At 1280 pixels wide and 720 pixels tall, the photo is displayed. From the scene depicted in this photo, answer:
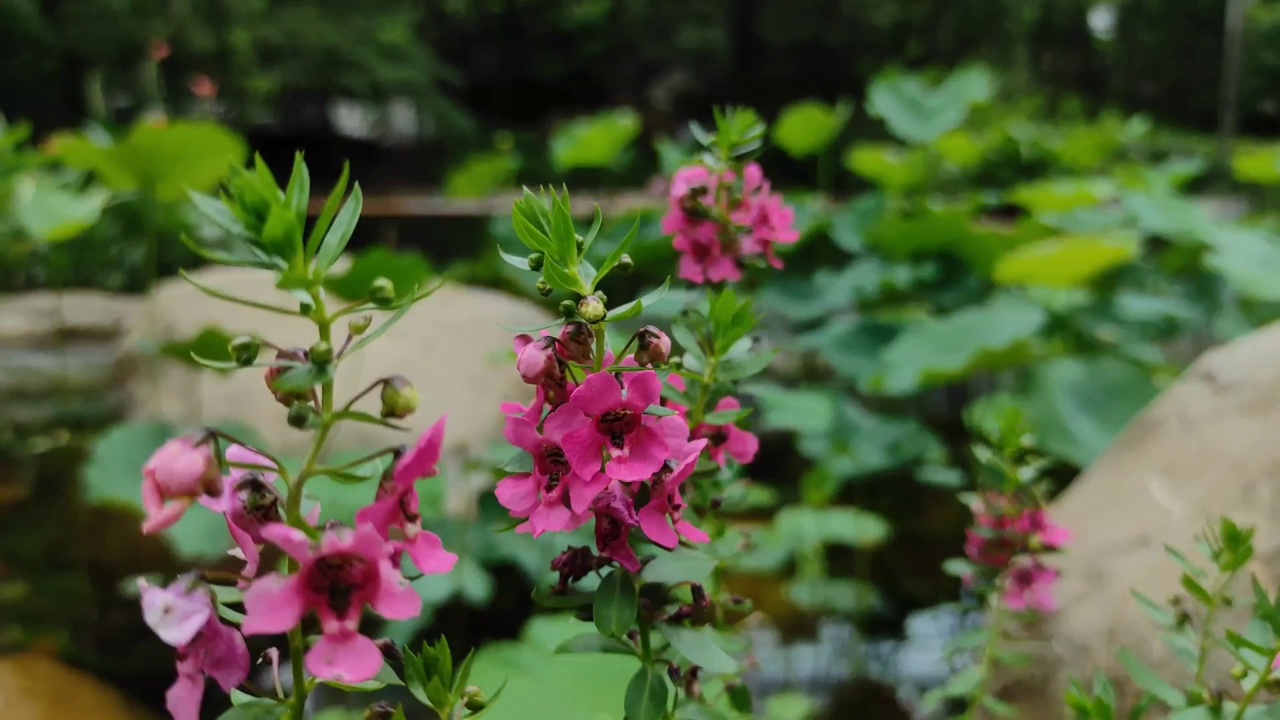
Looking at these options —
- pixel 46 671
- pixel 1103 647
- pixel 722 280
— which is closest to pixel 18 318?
pixel 46 671

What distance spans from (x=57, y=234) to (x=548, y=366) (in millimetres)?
1341

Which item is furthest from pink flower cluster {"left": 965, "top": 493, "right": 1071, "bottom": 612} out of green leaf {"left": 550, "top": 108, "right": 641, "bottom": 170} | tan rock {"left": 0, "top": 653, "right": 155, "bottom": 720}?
green leaf {"left": 550, "top": 108, "right": 641, "bottom": 170}

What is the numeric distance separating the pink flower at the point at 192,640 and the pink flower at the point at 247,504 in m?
0.02

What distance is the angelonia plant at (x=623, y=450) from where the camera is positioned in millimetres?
314

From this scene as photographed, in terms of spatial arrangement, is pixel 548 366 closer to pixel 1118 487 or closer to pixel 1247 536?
pixel 1247 536

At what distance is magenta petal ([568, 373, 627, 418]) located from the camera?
12.0 inches

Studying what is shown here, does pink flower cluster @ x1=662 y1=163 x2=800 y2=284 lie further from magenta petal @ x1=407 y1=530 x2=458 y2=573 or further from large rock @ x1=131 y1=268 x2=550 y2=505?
large rock @ x1=131 y1=268 x2=550 y2=505

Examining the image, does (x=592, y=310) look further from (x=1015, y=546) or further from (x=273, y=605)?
(x=1015, y=546)

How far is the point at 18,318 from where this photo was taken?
164 cm

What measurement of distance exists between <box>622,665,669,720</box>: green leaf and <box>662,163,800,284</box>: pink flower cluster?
0.22 meters

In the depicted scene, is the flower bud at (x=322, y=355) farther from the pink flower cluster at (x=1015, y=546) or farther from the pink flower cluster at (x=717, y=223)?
the pink flower cluster at (x=1015, y=546)

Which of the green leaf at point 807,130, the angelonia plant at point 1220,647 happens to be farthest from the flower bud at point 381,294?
the green leaf at point 807,130

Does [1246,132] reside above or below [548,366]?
below

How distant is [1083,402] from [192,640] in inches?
54.2
